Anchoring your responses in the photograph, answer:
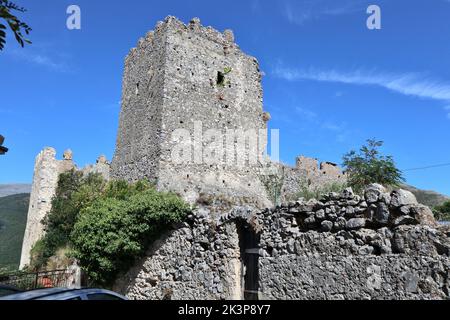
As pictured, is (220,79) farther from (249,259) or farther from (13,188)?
(13,188)

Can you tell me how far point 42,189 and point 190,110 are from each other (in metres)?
12.7

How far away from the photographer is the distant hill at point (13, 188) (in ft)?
151

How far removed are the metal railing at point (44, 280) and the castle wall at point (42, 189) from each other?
305 inches

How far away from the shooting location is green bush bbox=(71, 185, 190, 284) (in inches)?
428

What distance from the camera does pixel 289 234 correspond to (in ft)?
26.2

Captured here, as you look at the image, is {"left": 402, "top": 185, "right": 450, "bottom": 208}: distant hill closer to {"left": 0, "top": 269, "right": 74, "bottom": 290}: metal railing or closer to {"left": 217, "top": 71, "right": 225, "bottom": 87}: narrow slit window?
{"left": 217, "top": 71, "right": 225, "bottom": 87}: narrow slit window

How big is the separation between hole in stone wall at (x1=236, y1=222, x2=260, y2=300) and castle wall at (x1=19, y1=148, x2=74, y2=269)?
55.6ft

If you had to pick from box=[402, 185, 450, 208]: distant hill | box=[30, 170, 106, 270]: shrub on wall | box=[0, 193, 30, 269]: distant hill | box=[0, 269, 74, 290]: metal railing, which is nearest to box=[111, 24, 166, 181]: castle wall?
box=[30, 170, 106, 270]: shrub on wall

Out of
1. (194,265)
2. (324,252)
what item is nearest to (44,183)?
(194,265)

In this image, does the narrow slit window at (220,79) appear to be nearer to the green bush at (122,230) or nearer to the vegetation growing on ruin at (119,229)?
the vegetation growing on ruin at (119,229)
